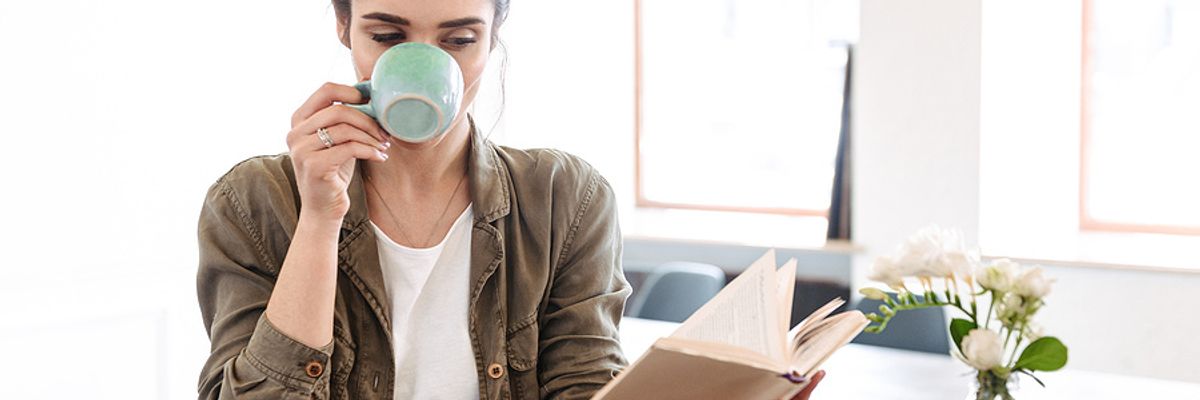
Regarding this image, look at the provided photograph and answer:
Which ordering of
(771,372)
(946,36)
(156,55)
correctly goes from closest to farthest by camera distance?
(771,372) → (156,55) → (946,36)

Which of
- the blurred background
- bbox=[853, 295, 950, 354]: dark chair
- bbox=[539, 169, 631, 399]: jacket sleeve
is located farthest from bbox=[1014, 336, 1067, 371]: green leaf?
bbox=[853, 295, 950, 354]: dark chair

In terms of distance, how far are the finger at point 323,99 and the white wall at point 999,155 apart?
8.86 ft

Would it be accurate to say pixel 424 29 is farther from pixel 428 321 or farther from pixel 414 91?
pixel 428 321

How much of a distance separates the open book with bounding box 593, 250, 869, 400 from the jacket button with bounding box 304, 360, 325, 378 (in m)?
0.33

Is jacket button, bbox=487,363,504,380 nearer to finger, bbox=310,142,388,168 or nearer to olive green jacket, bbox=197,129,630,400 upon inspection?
olive green jacket, bbox=197,129,630,400

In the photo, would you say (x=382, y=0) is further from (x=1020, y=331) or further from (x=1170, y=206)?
(x=1170, y=206)

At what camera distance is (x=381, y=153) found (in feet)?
3.87

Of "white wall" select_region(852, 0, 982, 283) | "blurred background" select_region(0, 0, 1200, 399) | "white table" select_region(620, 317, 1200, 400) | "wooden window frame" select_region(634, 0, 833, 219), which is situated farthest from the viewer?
"wooden window frame" select_region(634, 0, 833, 219)

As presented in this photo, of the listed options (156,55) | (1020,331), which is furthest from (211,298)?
(156,55)

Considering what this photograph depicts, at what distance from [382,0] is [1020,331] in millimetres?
717

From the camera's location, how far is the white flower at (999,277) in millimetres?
1102


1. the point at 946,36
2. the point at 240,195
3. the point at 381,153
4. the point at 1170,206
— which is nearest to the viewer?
the point at 381,153

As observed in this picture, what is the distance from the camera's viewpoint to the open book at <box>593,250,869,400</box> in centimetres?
103

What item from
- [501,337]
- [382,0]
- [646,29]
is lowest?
[501,337]
